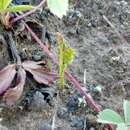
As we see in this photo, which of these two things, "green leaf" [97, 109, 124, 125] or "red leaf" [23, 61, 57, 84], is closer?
"green leaf" [97, 109, 124, 125]

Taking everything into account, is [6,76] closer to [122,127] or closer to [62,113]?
[62,113]

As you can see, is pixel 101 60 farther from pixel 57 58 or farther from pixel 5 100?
pixel 5 100

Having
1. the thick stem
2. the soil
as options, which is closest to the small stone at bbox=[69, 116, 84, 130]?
the soil

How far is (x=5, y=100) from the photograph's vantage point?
1317 millimetres

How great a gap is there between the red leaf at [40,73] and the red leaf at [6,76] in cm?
6

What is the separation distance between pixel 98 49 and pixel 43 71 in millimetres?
286

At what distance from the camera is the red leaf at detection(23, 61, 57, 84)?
140 cm

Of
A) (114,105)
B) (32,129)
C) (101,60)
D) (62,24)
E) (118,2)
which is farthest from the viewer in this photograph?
(118,2)

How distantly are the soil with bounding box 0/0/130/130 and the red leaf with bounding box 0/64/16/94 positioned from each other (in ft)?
0.19

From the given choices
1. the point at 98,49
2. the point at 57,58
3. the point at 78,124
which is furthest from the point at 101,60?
the point at 78,124

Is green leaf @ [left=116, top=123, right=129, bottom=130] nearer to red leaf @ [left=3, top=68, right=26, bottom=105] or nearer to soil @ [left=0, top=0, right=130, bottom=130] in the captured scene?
soil @ [left=0, top=0, right=130, bottom=130]

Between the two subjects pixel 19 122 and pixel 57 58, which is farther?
pixel 57 58

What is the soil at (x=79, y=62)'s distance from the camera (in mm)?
1300

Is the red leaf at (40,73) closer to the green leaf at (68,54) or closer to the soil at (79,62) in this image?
the soil at (79,62)
